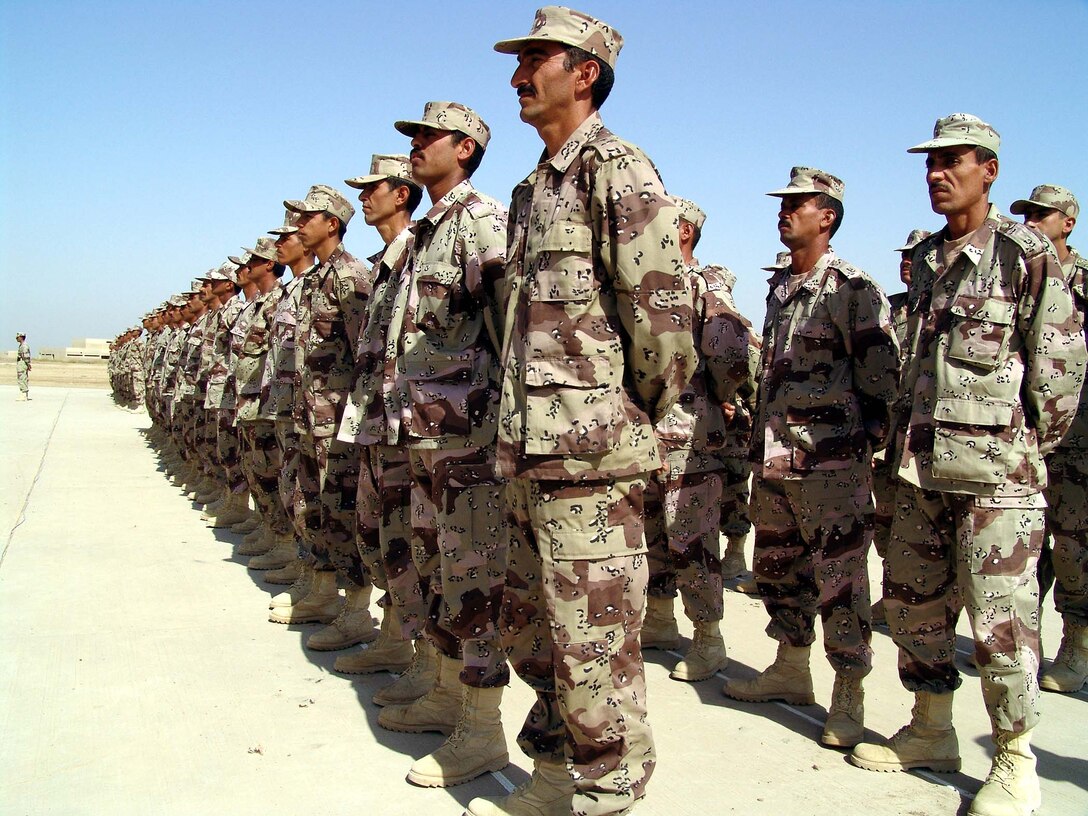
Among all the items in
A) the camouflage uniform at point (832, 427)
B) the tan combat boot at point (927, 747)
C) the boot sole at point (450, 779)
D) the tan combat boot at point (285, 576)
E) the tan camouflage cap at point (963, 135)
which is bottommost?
the tan combat boot at point (285, 576)

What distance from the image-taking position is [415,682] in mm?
4363

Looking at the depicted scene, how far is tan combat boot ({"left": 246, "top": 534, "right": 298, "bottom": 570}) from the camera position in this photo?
7.43 metres

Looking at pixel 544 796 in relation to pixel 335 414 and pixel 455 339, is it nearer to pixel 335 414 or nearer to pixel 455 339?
pixel 455 339

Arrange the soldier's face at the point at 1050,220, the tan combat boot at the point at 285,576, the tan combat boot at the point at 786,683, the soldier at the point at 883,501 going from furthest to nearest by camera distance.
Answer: the tan combat boot at the point at 285,576 < the soldier's face at the point at 1050,220 < the soldier at the point at 883,501 < the tan combat boot at the point at 786,683

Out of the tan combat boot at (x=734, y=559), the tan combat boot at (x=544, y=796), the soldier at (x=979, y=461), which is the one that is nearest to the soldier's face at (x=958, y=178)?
the soldier at (x=979, y=461)

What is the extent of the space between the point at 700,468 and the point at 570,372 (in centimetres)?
262

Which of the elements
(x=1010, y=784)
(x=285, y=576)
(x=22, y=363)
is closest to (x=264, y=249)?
(x=285, y=576)

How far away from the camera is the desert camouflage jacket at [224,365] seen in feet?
28.8

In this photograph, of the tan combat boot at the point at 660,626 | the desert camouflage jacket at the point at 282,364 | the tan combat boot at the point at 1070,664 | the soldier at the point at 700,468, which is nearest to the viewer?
the tan combat boot at the point at 1070,664

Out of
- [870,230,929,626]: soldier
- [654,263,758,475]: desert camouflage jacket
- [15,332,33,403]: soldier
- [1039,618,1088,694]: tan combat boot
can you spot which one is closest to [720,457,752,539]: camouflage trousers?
[870,230,929,626]: soldier

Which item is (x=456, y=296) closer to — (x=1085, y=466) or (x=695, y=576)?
(x=695, y=576)

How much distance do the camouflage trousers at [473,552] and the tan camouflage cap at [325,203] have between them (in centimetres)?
301

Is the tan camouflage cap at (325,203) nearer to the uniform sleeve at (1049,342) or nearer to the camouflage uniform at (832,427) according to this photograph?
the camouflage uniform at (832,427)

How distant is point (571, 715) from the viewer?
8.71 ft
